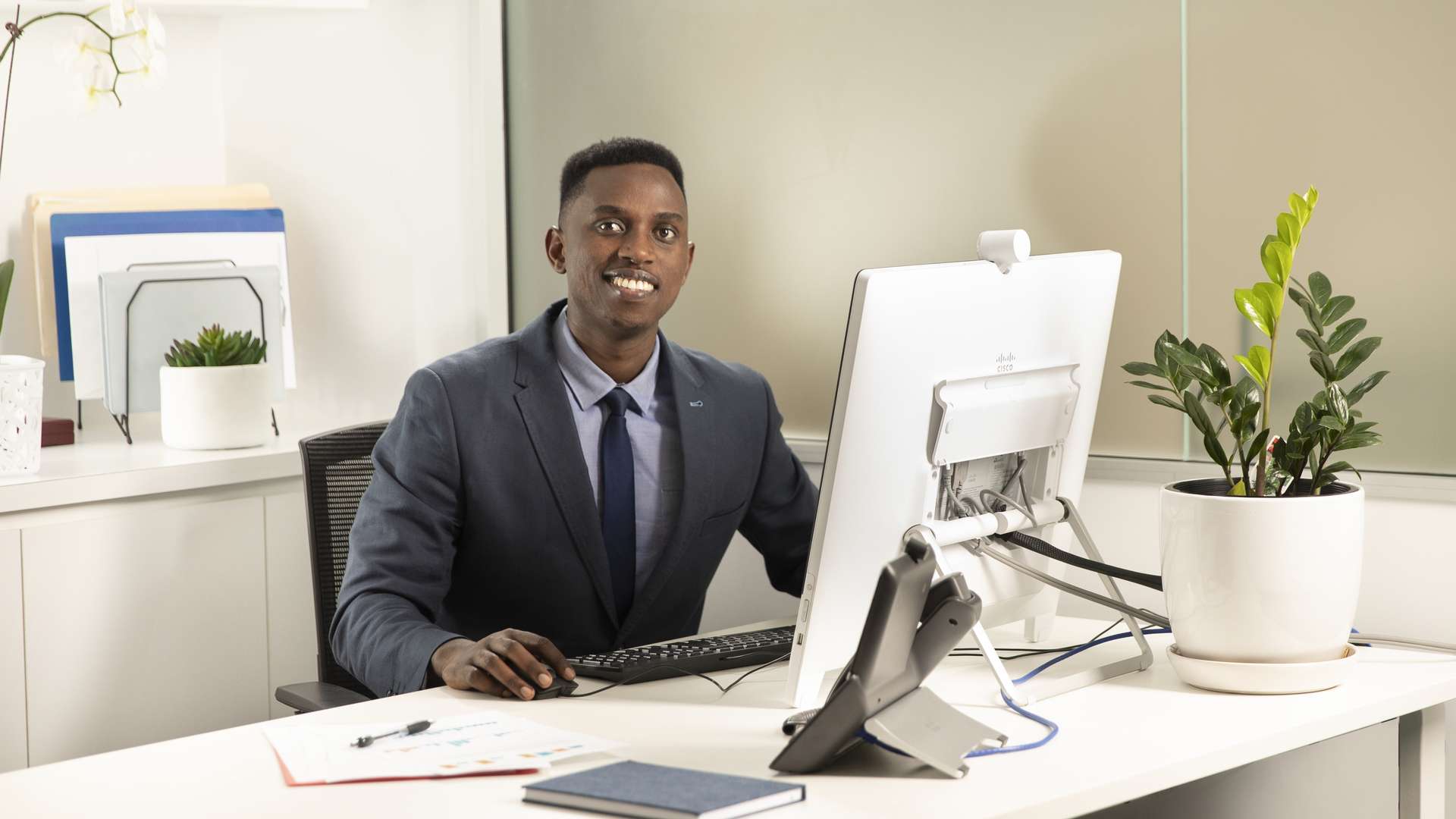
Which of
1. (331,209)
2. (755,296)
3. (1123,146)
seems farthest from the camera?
(331,209)

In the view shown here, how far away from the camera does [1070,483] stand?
1.66 m

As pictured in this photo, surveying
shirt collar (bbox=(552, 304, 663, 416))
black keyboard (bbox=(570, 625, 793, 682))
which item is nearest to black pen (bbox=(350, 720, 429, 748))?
black keyboard (bbox=(570, 625, 793, 682))

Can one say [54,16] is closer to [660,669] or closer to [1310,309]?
[660,669]

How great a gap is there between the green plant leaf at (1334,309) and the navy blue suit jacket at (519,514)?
855 millimetres

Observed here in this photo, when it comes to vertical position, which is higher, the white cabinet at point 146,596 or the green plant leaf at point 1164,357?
the green plant leaf at point 1164,357

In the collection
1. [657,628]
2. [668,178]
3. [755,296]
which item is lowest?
[657,628]

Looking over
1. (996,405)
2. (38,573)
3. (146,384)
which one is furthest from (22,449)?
(996,405)

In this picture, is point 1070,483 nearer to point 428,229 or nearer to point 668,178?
point 668,178

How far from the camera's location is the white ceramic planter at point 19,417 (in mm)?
2307

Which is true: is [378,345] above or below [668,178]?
below

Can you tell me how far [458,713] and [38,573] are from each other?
3.89 ft

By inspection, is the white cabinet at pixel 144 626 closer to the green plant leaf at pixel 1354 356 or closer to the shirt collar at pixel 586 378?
the shirt collar at pixel 586 378

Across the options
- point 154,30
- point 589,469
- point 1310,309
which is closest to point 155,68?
point 154,30

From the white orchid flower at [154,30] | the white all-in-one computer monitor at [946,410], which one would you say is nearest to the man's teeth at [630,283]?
the white all-in-one computer monitor at [946,410]
